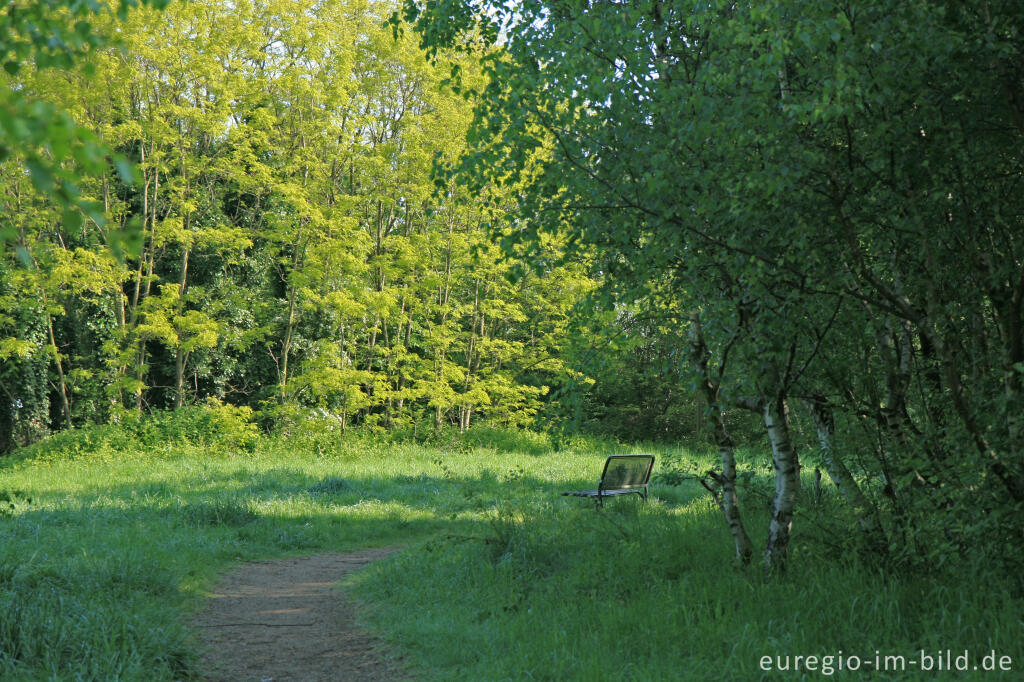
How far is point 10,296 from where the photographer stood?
17.7m

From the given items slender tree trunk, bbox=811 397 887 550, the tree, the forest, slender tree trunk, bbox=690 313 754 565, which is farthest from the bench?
the tree

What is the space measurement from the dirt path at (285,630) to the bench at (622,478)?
3.42m

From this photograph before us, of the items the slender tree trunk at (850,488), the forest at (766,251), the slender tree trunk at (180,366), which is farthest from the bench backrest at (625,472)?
the slender tree trunk at (180,366)

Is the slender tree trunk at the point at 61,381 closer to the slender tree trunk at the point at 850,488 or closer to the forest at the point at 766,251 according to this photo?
the forest at the point at 766,251

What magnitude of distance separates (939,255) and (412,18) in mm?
5198

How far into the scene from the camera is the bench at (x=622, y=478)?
1039 cm

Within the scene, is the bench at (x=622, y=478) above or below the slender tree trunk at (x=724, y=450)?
below

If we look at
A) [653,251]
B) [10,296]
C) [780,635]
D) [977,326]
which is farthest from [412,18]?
[10,296]

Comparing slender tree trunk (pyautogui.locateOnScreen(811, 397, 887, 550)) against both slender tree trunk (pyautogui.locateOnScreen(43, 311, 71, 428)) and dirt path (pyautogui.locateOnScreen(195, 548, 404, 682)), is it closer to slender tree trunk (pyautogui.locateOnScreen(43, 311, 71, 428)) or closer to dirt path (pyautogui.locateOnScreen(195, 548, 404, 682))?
dirt path (pyautogui.locateOnScreen(195, 548, 404, 682))

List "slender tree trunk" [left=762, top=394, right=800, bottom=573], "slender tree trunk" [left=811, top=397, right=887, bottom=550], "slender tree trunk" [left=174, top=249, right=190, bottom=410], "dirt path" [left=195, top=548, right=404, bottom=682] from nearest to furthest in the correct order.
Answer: "dirt path" [left=195, top=548, right=404, bottom=682], "slender tree trunk" [left=811, top=397, right=887, bottom=550], "slender tree trunk" [left=762, top=394, right=800, bottom=573], "slender tree trunk" [left=174, top=249, right=190, bottom=410]

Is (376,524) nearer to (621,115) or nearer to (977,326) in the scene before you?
(621,115)

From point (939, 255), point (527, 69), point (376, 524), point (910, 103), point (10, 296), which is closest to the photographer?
point (910, 103)

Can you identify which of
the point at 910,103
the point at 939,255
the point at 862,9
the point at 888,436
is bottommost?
the point at 888,436

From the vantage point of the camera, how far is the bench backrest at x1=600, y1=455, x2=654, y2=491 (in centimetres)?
1045
